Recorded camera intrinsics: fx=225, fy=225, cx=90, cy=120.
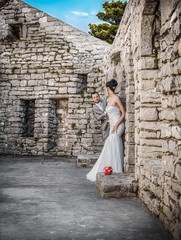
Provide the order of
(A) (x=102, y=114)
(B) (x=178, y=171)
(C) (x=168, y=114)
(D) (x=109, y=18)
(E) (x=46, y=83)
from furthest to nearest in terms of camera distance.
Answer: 1. (D) (x=109, y=18)
2. (E) (x=46, y=83)
3. (A) (x=102, y=114)
4. (C) (x=168, y=114)
5. (B) (x=178, y=171)

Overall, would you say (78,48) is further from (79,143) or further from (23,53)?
(79,143)

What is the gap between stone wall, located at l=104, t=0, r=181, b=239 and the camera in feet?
6.31

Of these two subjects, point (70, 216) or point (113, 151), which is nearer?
point (70, 216)

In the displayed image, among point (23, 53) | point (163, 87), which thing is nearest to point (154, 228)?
point (163, 87)

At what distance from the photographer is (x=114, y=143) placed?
4387mm

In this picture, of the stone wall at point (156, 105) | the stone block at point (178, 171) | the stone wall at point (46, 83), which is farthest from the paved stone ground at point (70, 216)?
the stone wall at point (46, 83)

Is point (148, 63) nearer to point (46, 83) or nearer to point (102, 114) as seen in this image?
point (102, 114)

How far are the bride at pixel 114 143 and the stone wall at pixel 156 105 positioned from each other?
0.40m

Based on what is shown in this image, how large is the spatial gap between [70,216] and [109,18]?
1474 cm

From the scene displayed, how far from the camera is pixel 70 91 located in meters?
8.37

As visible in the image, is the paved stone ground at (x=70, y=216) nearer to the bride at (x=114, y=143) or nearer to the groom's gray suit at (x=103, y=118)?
the bride at (x=114, y=143)

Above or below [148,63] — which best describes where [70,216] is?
below

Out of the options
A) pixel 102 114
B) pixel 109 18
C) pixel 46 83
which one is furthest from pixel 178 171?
pixel 109 18

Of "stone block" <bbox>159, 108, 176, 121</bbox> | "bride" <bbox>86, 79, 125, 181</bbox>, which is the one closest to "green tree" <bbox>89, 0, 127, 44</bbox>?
"bride" <bbox>86, 79, 125, 181</bbox>
